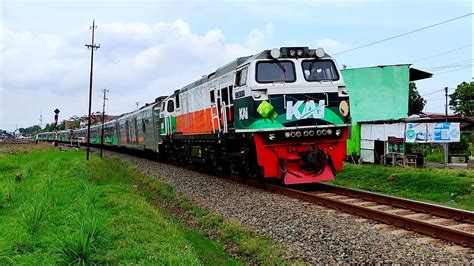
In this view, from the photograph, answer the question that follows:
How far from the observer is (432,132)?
1888cm

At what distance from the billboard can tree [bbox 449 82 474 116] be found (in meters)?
41.1

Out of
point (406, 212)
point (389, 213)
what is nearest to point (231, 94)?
point (406, 212)

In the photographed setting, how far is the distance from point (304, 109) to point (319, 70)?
4.02ft

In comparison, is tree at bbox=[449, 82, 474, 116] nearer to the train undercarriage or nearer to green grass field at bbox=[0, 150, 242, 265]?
the train undercarriage

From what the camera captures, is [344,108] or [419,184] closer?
[344,108]

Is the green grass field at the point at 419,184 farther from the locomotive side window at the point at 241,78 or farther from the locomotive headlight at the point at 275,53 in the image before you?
the locomotive side window at the point at 241,78

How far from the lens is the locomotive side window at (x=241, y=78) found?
11.5m

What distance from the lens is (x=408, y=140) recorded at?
19984 millimetres

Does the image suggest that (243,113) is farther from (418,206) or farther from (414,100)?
(414,100)

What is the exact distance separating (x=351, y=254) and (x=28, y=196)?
775 centimetres

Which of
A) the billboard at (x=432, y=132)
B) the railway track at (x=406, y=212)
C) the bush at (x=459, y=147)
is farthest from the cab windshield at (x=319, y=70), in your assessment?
the bush at (x=459, y=147)

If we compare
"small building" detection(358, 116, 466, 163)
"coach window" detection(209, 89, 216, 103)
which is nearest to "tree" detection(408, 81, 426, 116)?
"small building" detection(358, 116, 466, 163)

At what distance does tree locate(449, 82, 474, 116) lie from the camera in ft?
185

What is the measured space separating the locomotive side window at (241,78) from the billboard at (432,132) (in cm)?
1046
